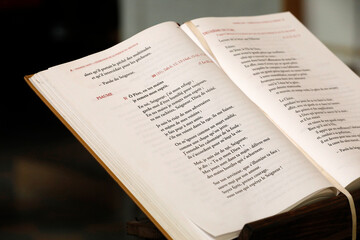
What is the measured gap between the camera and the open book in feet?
2.36

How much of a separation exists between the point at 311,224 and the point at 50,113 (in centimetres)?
275

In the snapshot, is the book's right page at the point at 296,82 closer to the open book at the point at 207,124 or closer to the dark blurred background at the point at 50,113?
the open book at the point at 207,124

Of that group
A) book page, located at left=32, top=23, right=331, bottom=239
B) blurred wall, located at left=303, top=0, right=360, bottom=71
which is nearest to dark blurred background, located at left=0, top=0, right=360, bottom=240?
blurred wall, located at left=303, top=0, right=360, bottom=71

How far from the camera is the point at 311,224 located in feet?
2.34

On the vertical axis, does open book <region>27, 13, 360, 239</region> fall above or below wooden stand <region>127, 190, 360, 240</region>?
above

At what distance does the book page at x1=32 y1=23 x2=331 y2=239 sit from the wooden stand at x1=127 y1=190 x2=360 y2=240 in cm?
2

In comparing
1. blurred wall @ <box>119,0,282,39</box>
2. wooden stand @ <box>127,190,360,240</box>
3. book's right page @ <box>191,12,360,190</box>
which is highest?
blurred wall @ <box>119,0,282,39</box>

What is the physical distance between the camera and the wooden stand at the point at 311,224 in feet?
2.21

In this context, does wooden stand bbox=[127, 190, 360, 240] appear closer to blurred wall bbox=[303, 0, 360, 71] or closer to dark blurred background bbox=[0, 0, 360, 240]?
dark blurred background bbox=[0, 0, 360, 240]

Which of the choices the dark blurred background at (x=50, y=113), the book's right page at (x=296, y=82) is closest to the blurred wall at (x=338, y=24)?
the dark blurred background at (x=50, y=113)

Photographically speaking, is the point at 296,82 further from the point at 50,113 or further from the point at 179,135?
the point at 50,113

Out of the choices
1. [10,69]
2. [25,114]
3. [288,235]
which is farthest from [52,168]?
[10,69]

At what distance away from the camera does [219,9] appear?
357 centimetres

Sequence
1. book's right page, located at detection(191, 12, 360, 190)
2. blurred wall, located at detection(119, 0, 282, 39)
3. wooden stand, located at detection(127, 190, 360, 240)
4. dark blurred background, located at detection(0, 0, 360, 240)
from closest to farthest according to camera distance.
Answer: wooden stand, located at detection(127, 190, 360, 240)
book's right page, located at detection(191, 12, 360, 190)
dark blurred background, located at detection(0, 0, 360, 240)
blurred wall, located at detection(119, 0, 282, 39)
